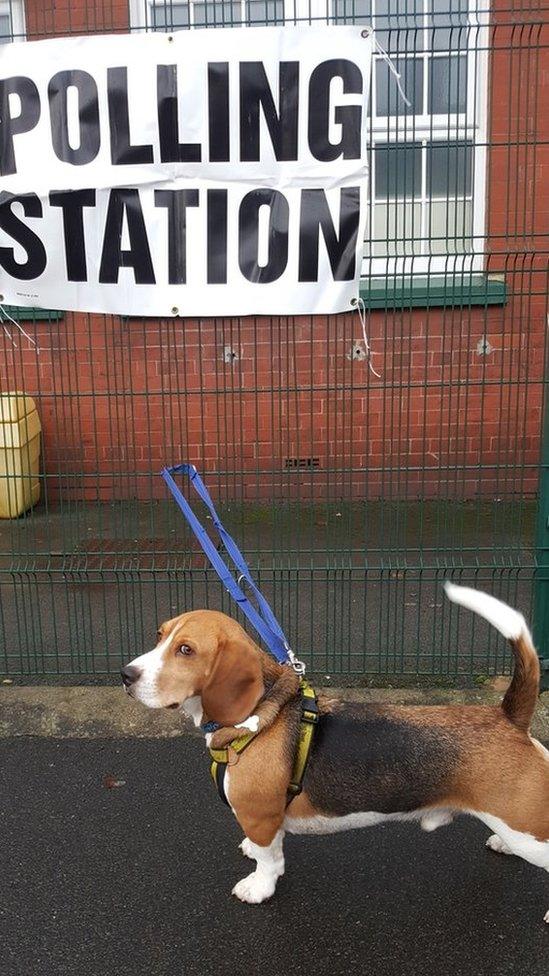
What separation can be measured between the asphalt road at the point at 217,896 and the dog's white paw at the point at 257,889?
3cm

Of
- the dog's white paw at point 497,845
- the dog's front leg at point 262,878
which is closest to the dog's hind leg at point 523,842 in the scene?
the dog's white paw at point 497,845

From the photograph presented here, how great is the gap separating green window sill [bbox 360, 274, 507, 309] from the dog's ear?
6.39 ft

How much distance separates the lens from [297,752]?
2703 millimetres

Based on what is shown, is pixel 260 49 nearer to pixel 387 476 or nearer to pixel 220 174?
pixel 220 174

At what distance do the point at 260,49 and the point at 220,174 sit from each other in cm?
57

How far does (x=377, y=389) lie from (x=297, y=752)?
2.13 metres

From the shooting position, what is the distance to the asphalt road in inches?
103

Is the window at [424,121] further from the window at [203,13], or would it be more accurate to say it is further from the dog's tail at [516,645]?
the dog's tail at [516,645]

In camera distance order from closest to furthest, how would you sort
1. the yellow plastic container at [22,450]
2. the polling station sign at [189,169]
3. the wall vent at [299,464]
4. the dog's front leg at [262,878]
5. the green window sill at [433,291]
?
the dog's front leg at [262,878] < the polling station sign at [189,169] < the green window sill at [433,291] < the wall vent at [299,464] < the yellow plastic container at [22,450]

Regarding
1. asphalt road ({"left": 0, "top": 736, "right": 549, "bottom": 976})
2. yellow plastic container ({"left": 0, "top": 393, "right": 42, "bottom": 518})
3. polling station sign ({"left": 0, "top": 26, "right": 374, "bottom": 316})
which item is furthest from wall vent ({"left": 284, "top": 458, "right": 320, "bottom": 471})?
asphalt road ({"left": 0, "top": 736, "right": 549, "bottom": 976})

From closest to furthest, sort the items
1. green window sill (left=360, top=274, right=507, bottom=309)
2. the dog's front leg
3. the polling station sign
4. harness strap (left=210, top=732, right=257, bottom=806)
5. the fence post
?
→ 1. harness strap (left=210, top=732, right=257, bottom=806)
2. the dog's front leg
3. the polling station sign
4. green window sill (left=360, top=274, right=507, bottom=309)
5. the fence post

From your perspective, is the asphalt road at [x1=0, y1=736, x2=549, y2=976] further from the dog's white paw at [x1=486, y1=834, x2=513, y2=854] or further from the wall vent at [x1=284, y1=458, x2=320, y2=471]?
the wall vent at [x1=284, y1=458, x2=320, y2=471]

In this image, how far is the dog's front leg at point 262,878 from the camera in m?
2.81

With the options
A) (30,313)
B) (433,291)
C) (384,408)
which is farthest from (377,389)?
(30,313)
